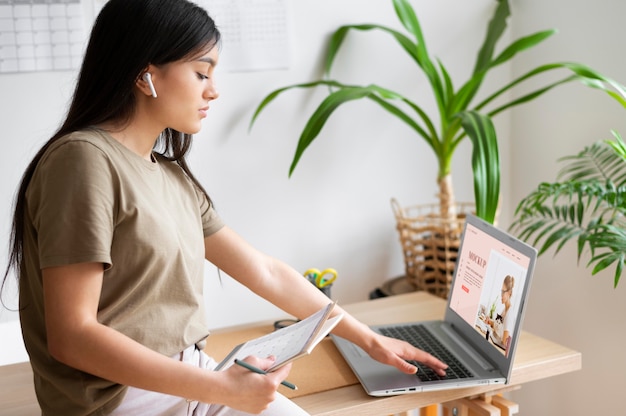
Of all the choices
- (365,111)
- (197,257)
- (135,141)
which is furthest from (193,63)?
(365,111)

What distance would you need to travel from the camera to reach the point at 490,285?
1.43 m

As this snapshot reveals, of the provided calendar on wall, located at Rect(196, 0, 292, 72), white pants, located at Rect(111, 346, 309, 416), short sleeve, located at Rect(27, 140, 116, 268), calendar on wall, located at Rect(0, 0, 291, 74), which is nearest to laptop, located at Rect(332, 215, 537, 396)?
white pants, located at Rect(111, 346, 309, 416)

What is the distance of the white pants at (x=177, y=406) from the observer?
3.76 ft

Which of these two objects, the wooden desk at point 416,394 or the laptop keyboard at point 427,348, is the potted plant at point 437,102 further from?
the laptop keyboard at point 427,348

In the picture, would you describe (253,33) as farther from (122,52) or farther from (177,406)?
(177,406)

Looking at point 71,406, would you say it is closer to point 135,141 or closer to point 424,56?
point 135,141

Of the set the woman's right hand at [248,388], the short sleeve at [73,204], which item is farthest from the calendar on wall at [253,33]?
the woman's right hand at [248,388]

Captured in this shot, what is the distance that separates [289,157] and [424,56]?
48 cm

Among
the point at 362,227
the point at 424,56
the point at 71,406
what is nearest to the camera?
the point at 71,406

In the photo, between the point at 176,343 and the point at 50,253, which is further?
the point at 176,343

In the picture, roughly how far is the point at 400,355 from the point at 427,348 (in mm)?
124

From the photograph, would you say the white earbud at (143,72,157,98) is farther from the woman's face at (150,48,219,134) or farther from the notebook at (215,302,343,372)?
the notebook at (215,302,343,372)

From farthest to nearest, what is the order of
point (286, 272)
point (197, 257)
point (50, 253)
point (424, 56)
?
point (424, 56)
point (286, 272)
point (197, 257)
point (50, 253)

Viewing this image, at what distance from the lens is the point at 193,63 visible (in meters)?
1.19
